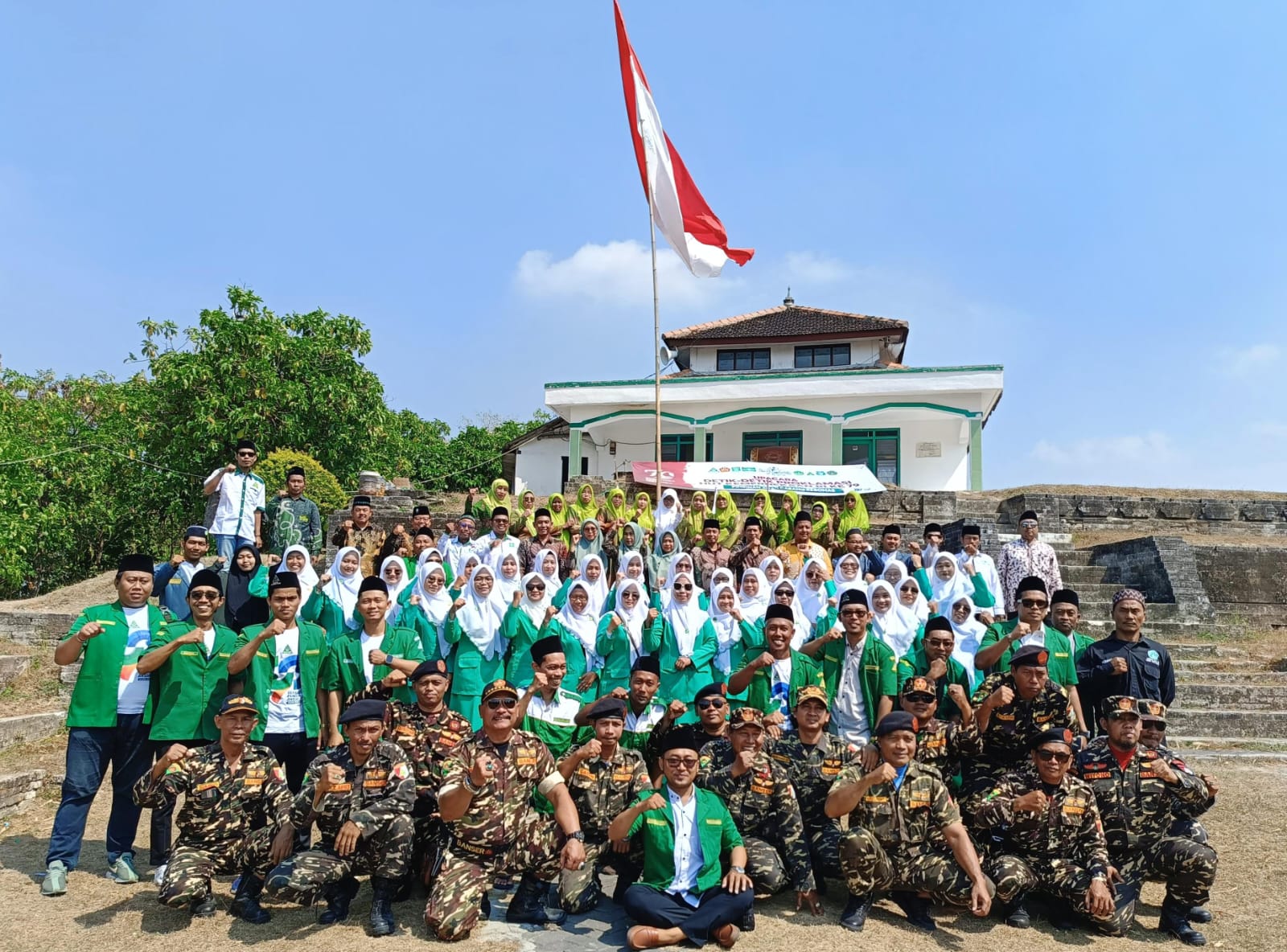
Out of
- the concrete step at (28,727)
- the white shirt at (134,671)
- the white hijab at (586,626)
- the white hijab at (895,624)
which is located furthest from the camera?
the concrete step at (28,727)

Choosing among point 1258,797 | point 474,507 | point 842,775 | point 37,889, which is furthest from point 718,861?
point 474,507

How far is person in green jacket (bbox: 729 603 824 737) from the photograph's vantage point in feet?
17.8

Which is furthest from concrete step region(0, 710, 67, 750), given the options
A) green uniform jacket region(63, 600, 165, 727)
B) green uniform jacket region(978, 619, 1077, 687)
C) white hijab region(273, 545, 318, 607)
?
green uniform jacket region(978, 619, 1077, 687)

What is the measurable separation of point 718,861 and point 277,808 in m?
2.16

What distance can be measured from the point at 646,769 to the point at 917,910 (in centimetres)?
151

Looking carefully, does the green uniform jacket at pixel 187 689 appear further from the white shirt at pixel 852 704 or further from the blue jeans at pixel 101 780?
the white shirt at pixel 852 704

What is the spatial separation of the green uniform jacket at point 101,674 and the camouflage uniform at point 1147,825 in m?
4.98

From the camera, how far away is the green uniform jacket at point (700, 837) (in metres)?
4.10

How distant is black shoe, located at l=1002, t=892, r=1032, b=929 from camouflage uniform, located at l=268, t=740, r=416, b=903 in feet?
9.49

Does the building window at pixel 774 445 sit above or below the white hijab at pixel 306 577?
above

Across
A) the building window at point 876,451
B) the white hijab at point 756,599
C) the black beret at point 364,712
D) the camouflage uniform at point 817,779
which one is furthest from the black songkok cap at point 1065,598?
the building window at point 876,451

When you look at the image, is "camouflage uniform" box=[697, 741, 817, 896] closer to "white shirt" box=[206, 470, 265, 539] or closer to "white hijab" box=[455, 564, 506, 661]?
"white hijab" box=[455, 564, 506, 661]

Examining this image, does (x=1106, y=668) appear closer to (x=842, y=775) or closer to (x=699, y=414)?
(x=842, y=775)

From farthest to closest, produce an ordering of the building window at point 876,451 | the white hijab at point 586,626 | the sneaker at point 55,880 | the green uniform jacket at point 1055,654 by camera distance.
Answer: the building window at point 876,451
the white hijab at point 586,626
the green uniform jacket at point 1055,654
the sneaker at point 55,880
